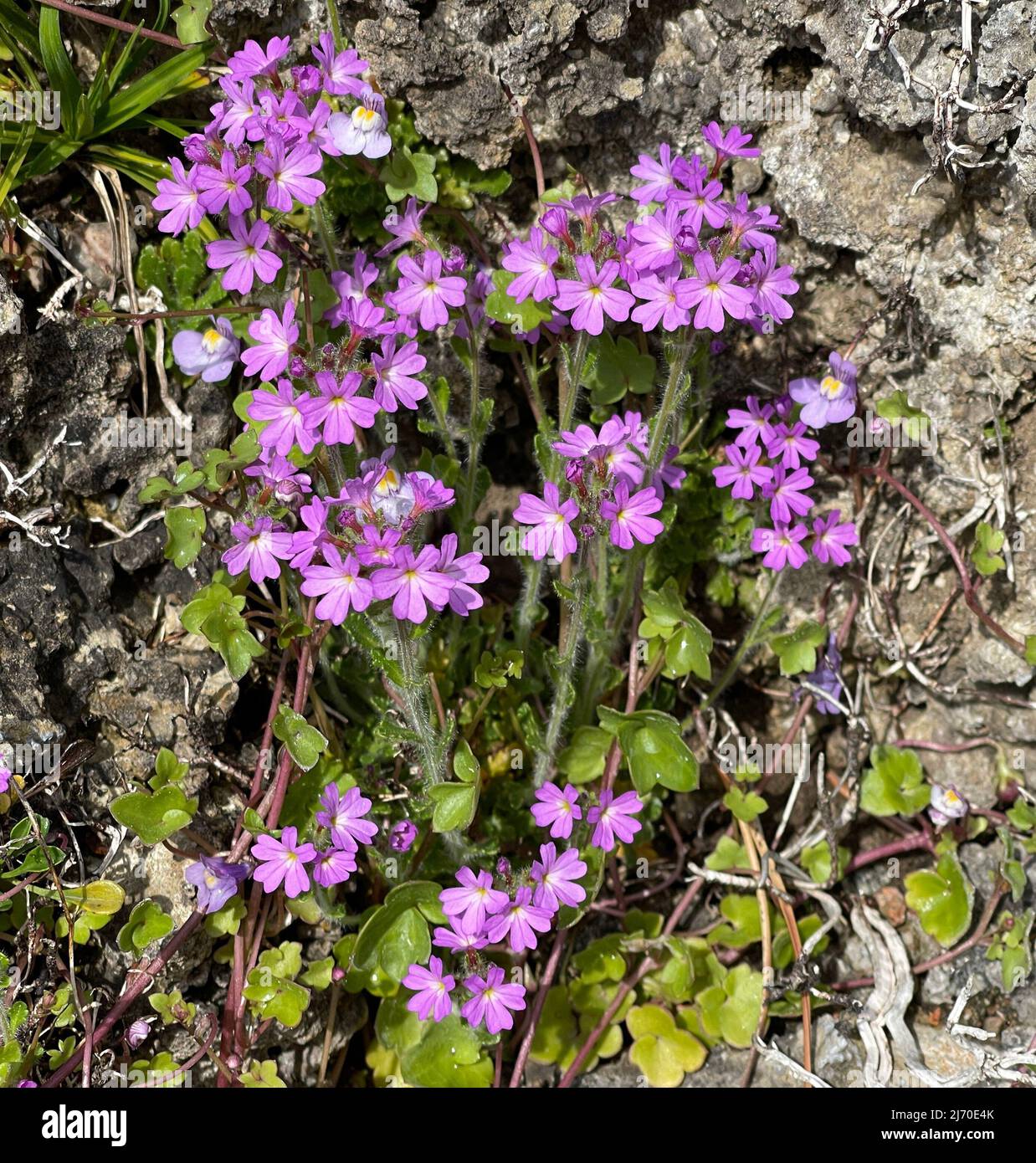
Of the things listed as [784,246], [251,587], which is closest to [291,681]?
[251,587]

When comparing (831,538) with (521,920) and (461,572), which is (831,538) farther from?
(521,920)

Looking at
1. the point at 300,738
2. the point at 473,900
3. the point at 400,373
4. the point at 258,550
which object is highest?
the point at 400,373

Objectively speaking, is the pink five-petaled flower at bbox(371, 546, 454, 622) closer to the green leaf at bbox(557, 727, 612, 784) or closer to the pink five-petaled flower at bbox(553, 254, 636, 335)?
the pink five-petaled flower at bbox(553, 254, 636, 335)

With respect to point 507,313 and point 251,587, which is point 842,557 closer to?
point 507,313

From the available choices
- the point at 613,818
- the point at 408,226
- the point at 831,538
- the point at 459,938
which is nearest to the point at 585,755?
the point at 613,818

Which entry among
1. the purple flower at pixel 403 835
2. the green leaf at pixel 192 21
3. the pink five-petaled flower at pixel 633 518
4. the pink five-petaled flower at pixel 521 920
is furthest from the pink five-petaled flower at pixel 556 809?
the green leaf at pixel 192 21

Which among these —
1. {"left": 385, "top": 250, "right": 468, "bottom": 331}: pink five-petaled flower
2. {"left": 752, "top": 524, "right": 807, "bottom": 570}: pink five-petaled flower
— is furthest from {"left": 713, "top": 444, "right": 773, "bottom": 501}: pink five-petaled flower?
{"left": 385, "top": 250, "right": 468, "bottom": 331}: pink five-petaled flower

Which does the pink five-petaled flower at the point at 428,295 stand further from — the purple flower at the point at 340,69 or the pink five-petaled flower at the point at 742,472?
the pink five-petaled flower at the point at 742,472
